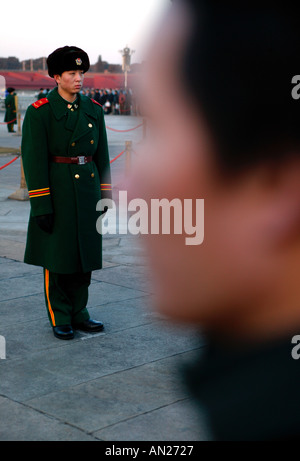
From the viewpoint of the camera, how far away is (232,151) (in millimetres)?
1727

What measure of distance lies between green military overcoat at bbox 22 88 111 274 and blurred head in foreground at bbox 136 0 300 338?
6.88 feet

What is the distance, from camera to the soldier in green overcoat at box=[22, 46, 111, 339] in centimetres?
412

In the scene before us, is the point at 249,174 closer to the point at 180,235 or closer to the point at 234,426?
the point at 180,235

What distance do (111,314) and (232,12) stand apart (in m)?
3.47

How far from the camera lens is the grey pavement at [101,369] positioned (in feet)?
9.80

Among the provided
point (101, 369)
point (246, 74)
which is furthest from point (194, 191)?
point (101, 369)

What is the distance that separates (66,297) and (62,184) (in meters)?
0.75

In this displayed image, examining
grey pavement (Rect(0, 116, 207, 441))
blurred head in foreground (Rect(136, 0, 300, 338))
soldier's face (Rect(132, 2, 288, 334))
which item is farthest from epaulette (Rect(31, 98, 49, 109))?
blurred head in foreground (Rect(136, 0, 300, 338))

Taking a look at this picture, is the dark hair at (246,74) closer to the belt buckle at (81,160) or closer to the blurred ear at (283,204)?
the blurred ear at (283,204)

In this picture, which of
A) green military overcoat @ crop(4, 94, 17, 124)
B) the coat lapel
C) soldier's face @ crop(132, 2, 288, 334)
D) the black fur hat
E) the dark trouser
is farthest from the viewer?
green military overcoat @ crop(4, 94, 17, 124)

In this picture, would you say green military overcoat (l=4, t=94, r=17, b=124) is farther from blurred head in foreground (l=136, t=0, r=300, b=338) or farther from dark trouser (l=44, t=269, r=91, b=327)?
blurred head in foreground (l=136, t=0, r=300, b=338)

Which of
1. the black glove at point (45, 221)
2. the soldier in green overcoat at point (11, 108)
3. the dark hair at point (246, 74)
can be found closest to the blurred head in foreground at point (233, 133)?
the dark hair at point (246, 74)

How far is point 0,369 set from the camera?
3775 millimetres
